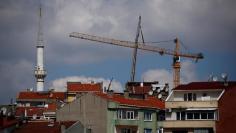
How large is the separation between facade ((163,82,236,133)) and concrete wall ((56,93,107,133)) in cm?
939

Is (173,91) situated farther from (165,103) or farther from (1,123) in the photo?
(1,123)

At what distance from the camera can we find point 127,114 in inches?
3499

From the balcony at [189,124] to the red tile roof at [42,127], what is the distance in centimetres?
1359

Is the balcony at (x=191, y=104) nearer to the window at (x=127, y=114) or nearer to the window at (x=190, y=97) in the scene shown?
the window at (x=190, y=97)

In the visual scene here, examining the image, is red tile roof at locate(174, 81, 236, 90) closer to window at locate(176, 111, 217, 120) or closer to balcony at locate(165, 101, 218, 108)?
balcony at locate(165, 101, 218, 108)

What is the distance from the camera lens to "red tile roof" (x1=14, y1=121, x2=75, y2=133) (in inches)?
3302

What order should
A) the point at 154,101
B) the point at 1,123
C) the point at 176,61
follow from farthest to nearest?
1. the point at 176,61
2. the point at 154,101
3. the point at 1,123

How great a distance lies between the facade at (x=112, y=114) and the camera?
87.2 metres

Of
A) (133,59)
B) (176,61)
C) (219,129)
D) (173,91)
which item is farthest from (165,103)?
(133,59)

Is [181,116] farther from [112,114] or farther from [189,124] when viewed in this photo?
[112,114]

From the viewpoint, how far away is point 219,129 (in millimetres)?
86688

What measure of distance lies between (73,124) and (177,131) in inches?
583

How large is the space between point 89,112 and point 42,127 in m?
6.68

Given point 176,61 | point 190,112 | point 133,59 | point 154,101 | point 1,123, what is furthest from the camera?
point 133,59
